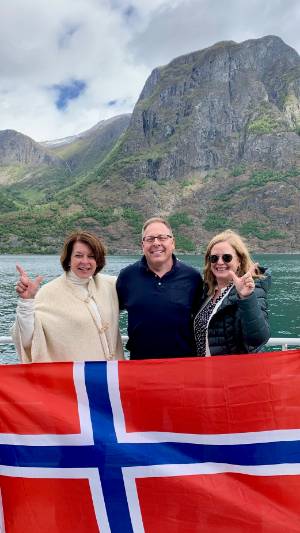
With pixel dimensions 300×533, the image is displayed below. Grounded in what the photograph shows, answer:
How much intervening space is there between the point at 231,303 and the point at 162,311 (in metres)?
0.52

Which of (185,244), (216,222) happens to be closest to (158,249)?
(185,244)

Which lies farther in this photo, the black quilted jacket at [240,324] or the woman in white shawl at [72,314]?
the woman in white shawl at [72,314]

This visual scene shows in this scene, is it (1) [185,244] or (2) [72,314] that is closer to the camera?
(2) [72,314]

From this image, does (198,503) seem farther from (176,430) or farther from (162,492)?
(176,430)

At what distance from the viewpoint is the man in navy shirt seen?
344 cm

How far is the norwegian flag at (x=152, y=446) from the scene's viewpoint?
9.44ft

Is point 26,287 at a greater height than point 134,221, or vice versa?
point 134,221

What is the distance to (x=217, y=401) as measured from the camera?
304 cm

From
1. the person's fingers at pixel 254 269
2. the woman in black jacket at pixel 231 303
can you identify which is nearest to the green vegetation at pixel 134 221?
the woman in black jacket at pixel 231 303

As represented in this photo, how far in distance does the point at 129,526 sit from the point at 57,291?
5.41ft

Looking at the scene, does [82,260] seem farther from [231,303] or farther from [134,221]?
[134,221]

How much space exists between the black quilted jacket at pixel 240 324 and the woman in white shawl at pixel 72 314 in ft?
2.61

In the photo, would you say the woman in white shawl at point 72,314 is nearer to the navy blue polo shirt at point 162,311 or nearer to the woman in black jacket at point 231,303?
the navy blue polo shirt at point 162,311

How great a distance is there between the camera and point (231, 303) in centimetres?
319
